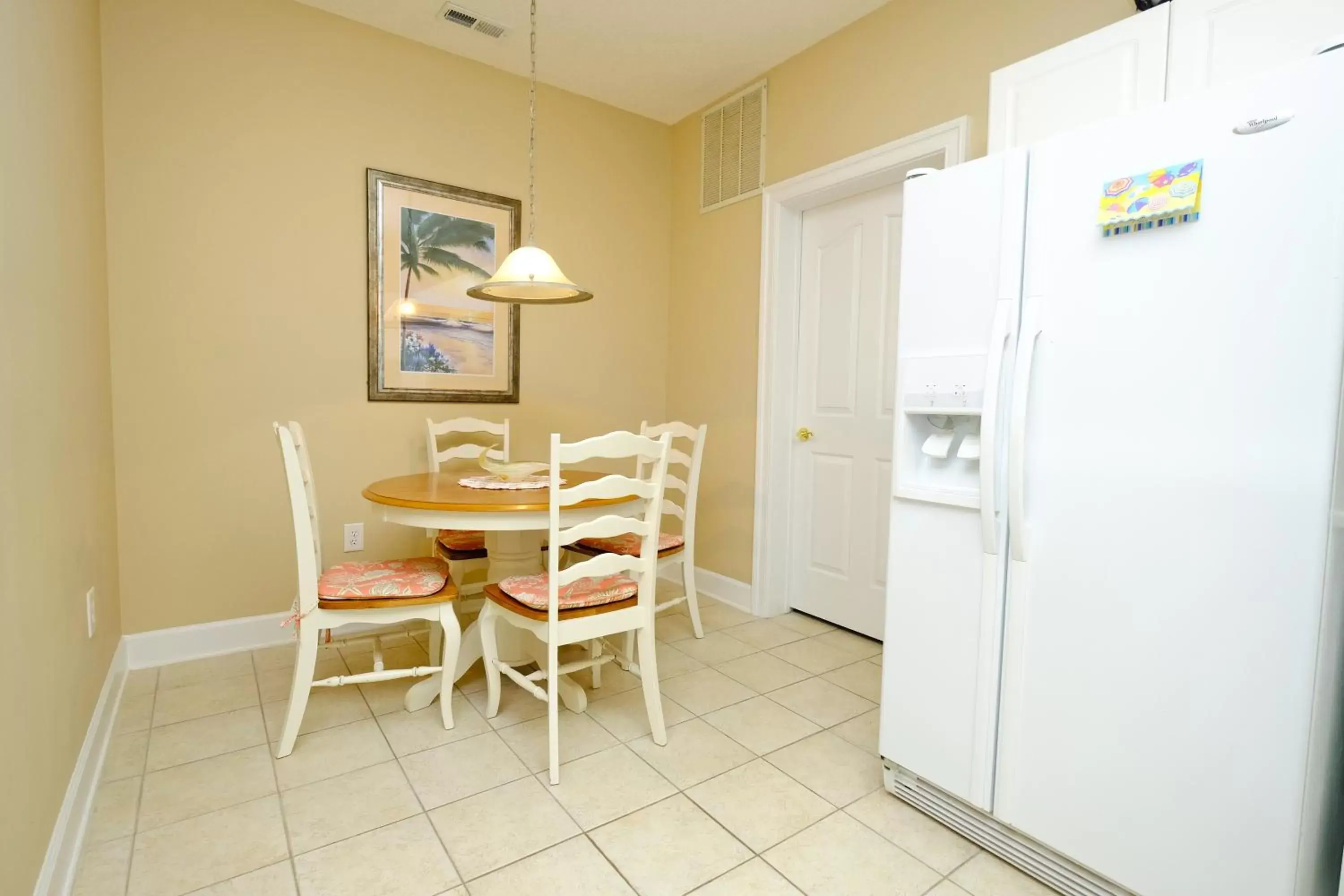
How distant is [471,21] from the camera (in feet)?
9.54

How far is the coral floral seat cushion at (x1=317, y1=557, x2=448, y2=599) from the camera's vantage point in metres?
2.06

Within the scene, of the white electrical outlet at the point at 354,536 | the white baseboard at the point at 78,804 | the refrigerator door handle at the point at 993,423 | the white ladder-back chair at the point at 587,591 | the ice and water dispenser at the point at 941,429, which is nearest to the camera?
the white baseboard at the point at 78,804

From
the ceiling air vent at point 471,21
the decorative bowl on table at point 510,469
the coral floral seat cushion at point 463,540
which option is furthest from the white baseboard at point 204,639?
the ceiling air vent at point 471,21

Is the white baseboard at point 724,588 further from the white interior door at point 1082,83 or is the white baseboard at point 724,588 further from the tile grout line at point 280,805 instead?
the white interior door at point 1082,83

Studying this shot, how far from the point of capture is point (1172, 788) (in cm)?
130

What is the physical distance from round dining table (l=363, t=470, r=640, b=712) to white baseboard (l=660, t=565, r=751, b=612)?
121 cm

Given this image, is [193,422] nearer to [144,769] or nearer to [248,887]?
[144,769]

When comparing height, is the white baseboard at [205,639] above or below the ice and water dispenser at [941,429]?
below

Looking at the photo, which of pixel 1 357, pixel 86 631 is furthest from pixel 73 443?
pixel 1 357

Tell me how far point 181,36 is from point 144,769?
2626 mm

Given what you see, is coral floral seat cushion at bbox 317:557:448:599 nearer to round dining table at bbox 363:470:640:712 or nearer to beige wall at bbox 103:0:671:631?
round dining table at bbox 363:470:640:712

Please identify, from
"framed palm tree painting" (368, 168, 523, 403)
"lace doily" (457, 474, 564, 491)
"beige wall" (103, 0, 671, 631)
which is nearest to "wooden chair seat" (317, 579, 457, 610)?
→ "lace doily" (457, 474, 564, 491)

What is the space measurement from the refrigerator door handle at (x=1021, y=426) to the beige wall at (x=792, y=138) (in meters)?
1.31

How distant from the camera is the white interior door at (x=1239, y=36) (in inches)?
59.4
